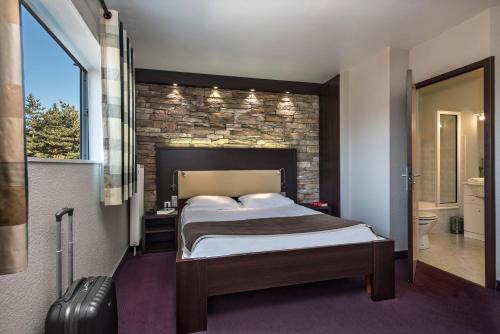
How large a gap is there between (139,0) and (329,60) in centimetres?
238

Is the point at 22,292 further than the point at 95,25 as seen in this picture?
No

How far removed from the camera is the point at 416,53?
3154 millimetres

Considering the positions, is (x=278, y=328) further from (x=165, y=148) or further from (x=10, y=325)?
(x=165, y=148)

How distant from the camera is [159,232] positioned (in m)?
3.65

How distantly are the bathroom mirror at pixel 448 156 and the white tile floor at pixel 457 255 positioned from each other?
29.9 inches

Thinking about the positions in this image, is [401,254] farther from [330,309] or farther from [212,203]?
[212,203]

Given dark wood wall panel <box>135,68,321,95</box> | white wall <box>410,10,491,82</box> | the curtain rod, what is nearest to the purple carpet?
white wall <box>410,10,491,82</box>

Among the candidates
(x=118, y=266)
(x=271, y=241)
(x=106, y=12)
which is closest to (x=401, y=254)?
(x=271, y=241)

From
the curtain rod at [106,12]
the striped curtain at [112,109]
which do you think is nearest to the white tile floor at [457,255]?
the striped curtain at [112,109]

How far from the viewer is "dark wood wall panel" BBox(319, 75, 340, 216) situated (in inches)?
159

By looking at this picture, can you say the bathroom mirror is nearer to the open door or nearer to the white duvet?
the open door

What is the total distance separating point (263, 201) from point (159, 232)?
1499 mm

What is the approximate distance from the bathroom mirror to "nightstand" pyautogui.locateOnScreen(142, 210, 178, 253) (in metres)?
4.38

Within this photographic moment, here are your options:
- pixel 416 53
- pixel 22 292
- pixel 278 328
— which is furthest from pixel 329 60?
pixel 22 292
